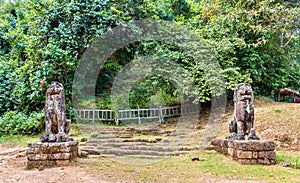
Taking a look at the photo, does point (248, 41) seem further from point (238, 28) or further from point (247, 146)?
point (247, 146)

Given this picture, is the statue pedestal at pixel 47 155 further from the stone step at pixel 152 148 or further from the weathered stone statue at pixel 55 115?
the stone step at pixel 152 148

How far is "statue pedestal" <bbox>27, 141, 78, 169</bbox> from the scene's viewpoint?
478 cm

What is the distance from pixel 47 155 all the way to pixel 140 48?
8.19 metres

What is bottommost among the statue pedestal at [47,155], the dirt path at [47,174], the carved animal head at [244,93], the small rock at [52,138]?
the dirt path at [47,174]

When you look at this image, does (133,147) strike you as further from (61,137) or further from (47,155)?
(47,155)

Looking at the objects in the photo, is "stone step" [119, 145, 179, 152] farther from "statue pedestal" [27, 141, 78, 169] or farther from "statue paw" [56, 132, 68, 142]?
"statue pedestal" [27, 141, 78, 169]

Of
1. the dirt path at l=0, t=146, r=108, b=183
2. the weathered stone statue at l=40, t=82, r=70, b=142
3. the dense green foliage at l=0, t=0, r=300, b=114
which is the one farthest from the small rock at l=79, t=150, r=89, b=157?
the dense green foliage at l=0, t=0, r=300, b=114

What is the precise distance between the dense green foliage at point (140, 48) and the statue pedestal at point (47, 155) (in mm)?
5977

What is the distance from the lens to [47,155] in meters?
4.79

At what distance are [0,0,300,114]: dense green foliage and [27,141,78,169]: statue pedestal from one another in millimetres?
5977

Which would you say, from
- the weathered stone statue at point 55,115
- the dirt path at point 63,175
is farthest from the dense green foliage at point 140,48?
the dirt path at point 63,175

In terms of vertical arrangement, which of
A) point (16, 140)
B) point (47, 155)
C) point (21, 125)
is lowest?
point (16, 140)

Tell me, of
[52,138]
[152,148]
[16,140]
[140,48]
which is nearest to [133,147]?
[152,148]

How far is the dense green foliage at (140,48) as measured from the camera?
33.7 feet
